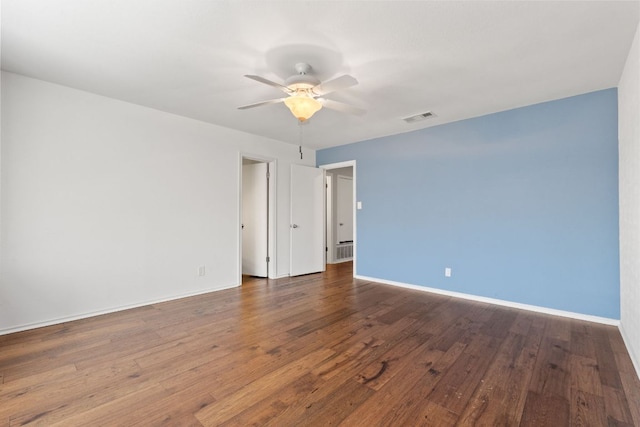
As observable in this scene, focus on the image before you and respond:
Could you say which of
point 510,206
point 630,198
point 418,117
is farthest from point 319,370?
point 418,117

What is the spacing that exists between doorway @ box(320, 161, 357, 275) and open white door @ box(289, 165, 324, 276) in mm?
909

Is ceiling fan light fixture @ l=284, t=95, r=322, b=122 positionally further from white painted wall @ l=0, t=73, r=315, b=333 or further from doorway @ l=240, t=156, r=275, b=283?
doorway @ l=240, t=156, r=275, b=283

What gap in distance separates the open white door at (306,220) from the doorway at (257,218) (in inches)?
17.0

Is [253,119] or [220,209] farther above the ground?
[253,119]

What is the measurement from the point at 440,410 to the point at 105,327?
310 centimetres

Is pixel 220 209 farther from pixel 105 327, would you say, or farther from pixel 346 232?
pixel 346 232

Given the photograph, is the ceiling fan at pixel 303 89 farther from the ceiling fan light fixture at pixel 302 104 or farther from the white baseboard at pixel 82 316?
the white baseboard at pixel 82 316

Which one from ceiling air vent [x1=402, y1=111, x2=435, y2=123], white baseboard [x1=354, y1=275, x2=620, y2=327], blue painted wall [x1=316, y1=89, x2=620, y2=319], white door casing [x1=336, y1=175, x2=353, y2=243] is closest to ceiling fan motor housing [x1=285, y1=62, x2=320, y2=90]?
ceiling air vent [x1=402, y1=111, x2=435, y2=123]

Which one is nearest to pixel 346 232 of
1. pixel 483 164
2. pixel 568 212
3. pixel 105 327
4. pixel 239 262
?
pixel 239 262

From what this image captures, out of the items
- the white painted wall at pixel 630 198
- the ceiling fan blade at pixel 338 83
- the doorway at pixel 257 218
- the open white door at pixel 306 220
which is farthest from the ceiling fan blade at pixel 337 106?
the open white door at pixel 306 220

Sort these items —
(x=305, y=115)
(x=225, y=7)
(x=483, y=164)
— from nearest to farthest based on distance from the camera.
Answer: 1. (x=225, y=7)
2. (x=305, y=115)
3. (x=483, y=164)

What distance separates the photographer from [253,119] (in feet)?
12.5

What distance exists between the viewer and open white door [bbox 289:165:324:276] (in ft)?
17.0

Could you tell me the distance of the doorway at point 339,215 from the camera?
659cm
